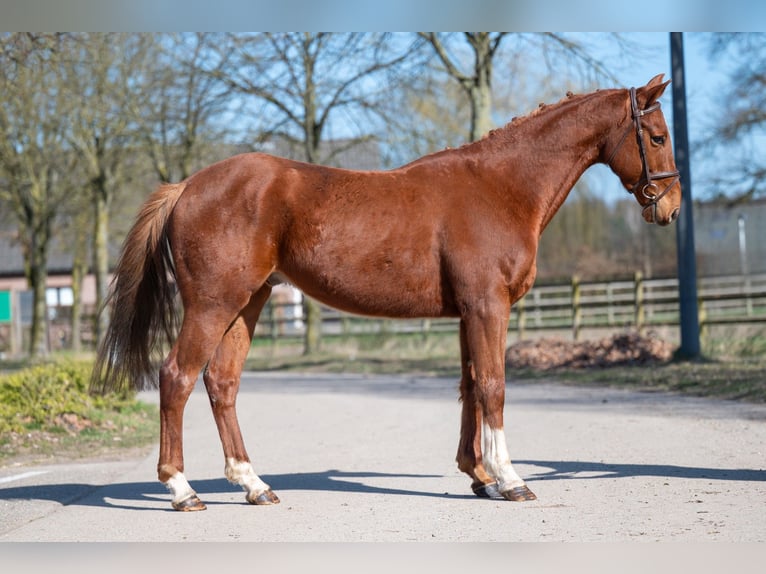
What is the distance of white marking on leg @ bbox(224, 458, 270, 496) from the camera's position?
6.12 metres

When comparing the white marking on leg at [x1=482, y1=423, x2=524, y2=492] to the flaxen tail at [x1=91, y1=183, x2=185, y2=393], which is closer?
the white marking on leg at [x1=482, y1=423, x2=524, y2=492]

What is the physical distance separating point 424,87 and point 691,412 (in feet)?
45.6

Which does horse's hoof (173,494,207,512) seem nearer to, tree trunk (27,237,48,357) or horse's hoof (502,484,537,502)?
horse's hoof (502,484,537,502)

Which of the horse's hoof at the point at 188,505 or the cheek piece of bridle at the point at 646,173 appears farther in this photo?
the cheek piece of bridle at the point at 646,173

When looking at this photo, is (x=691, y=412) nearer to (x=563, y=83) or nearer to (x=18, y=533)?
(x=18, y=533)

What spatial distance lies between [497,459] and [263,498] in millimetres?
1584

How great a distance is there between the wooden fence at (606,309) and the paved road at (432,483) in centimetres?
841

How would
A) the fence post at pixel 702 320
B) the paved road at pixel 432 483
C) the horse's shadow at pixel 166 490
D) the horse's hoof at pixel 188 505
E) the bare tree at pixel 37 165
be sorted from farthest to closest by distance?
the bare tree at pixel 37 165 → the fence post at pixel 702 320 → the horse's shadow at pixel 166 490 → the horse's hoof at pixel 188 505 → the paved road at pixel 432 483

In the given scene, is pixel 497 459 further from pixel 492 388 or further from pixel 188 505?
pixel 188 505

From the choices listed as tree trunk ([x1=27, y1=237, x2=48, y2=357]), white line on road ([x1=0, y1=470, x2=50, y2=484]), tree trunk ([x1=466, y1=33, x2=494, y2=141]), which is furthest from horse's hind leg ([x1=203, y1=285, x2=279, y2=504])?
tree trunk ([x1=27, y1=237, x2=48, y2=357])

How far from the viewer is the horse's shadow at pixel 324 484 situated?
6371 mm

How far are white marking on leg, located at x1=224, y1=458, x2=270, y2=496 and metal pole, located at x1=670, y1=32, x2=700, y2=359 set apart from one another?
11.2 m

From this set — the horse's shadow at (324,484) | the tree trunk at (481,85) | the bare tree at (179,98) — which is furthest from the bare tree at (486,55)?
the horse's shadow at (324,484)

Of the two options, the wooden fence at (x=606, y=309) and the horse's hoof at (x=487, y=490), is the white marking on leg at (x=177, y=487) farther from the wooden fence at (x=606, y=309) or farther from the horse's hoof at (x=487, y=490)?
the wooden fence at (x=606, y=309)
